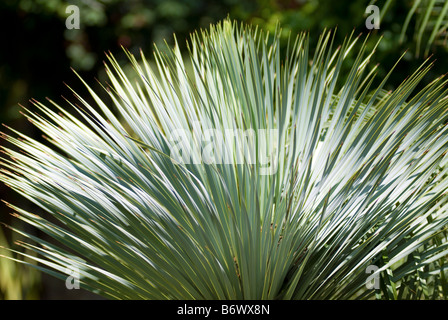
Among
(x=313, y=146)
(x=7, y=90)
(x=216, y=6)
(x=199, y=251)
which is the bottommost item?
(x=199, y=251)

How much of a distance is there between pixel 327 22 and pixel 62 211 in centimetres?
329

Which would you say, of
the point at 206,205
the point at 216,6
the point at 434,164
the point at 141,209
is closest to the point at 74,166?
the point at 141,209

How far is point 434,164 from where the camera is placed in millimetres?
1223

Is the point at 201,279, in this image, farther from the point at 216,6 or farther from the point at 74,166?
the point at 216,6

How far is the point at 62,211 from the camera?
1.27 meters

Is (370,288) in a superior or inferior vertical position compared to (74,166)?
inferior

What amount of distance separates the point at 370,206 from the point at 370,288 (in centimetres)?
23

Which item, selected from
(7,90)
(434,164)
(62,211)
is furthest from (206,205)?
(7,90)
